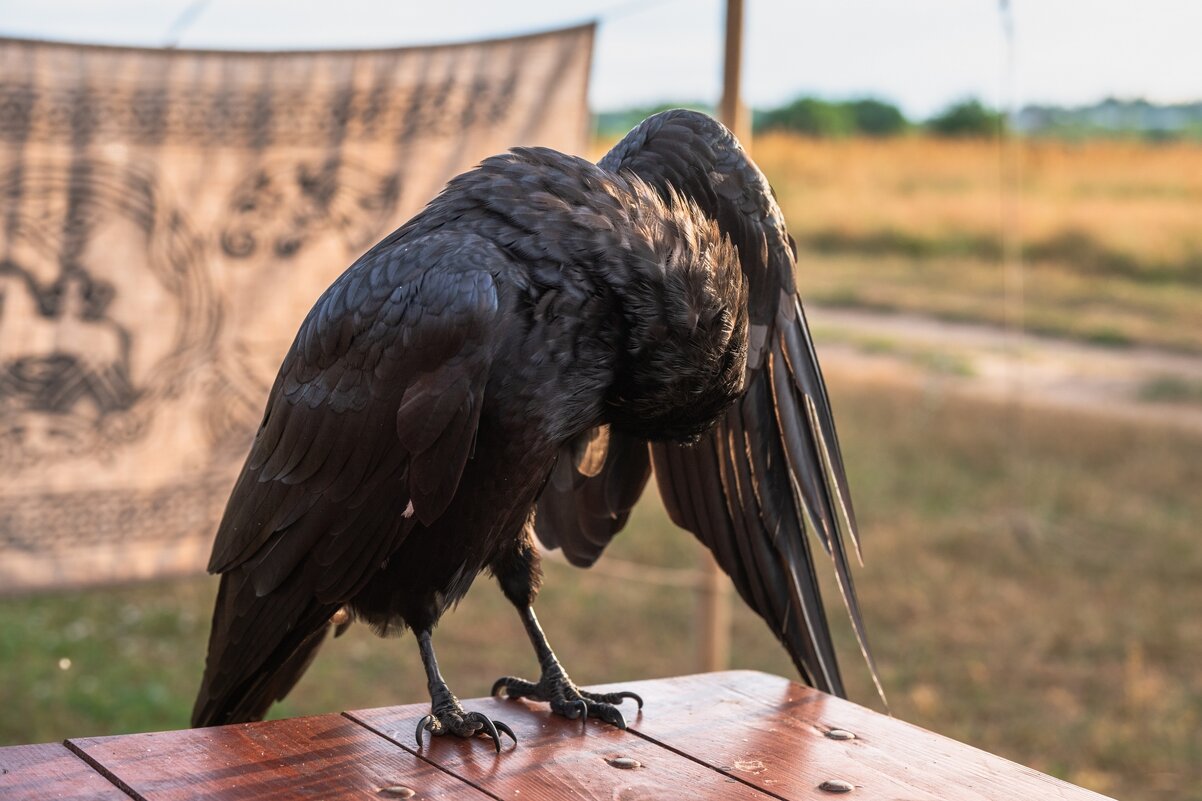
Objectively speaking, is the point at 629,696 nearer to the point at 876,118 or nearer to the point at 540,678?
the point at 540,678

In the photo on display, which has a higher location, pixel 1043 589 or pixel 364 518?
pixel 364 518

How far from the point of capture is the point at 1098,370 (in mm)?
6949

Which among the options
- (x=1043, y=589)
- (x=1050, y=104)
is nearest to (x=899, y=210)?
(x=1050, y=104)

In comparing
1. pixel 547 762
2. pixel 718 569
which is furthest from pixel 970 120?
pixel 547 762

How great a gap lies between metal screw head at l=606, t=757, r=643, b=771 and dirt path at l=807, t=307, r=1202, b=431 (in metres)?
4.92

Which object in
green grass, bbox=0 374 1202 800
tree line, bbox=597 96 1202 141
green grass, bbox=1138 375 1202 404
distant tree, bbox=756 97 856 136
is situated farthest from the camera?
distant tree, bbox=756 97 856 136

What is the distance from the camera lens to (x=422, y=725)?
6.38 feet

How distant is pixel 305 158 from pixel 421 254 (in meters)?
2.00

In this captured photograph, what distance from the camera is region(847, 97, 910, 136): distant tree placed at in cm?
730

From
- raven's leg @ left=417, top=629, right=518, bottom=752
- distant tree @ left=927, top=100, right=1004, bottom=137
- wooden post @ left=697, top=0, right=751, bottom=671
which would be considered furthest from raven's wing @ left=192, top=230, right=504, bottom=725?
distant tree @ left=927, top=100, right=1004, bottom=137

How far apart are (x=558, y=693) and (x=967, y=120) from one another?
19.1 feet

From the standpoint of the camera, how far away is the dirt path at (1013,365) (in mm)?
6695

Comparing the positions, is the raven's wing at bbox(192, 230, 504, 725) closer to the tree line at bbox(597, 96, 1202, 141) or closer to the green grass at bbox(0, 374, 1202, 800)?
the green grass at bbox(0, 374, 1202, 800)

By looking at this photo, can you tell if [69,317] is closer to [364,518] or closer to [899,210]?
[364,518]
